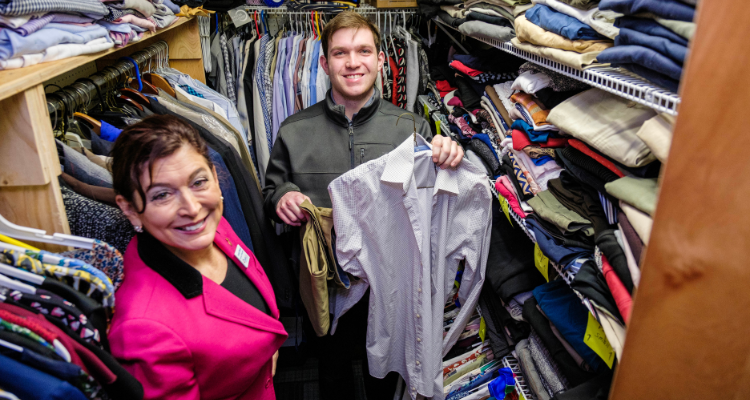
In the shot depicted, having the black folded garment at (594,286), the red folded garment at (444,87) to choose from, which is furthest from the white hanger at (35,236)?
the red folded garment at (444,87)

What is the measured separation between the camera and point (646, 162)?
1028 millimetres

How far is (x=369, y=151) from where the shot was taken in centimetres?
205

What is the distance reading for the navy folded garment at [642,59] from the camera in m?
0.86

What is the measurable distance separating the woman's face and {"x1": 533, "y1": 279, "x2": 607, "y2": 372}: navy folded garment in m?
1.00

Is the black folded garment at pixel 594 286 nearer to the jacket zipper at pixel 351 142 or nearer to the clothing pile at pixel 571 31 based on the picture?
the clothing pile at pixel 571 31

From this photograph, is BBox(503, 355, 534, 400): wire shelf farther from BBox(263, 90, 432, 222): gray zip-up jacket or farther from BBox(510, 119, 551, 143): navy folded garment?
BBox(263, 90, 432, 222): gray zip-up jacket

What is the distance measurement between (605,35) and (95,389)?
1.29m

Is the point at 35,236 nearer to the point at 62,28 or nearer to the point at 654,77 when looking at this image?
the point at 62,28

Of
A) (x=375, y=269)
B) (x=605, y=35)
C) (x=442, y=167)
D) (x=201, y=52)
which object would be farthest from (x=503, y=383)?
(x=201, y=52)

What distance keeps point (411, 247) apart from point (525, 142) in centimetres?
55

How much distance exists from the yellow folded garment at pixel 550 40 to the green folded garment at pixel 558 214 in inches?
16.8

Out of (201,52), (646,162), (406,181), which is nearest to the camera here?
(646,162)

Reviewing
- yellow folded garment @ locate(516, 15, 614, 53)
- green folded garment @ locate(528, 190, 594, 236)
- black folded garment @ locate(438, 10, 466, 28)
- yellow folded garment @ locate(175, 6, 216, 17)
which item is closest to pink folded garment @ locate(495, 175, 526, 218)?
green folded garment @ locate(528, 190, 594, 236)

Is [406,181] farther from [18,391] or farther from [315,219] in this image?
[18,391]
